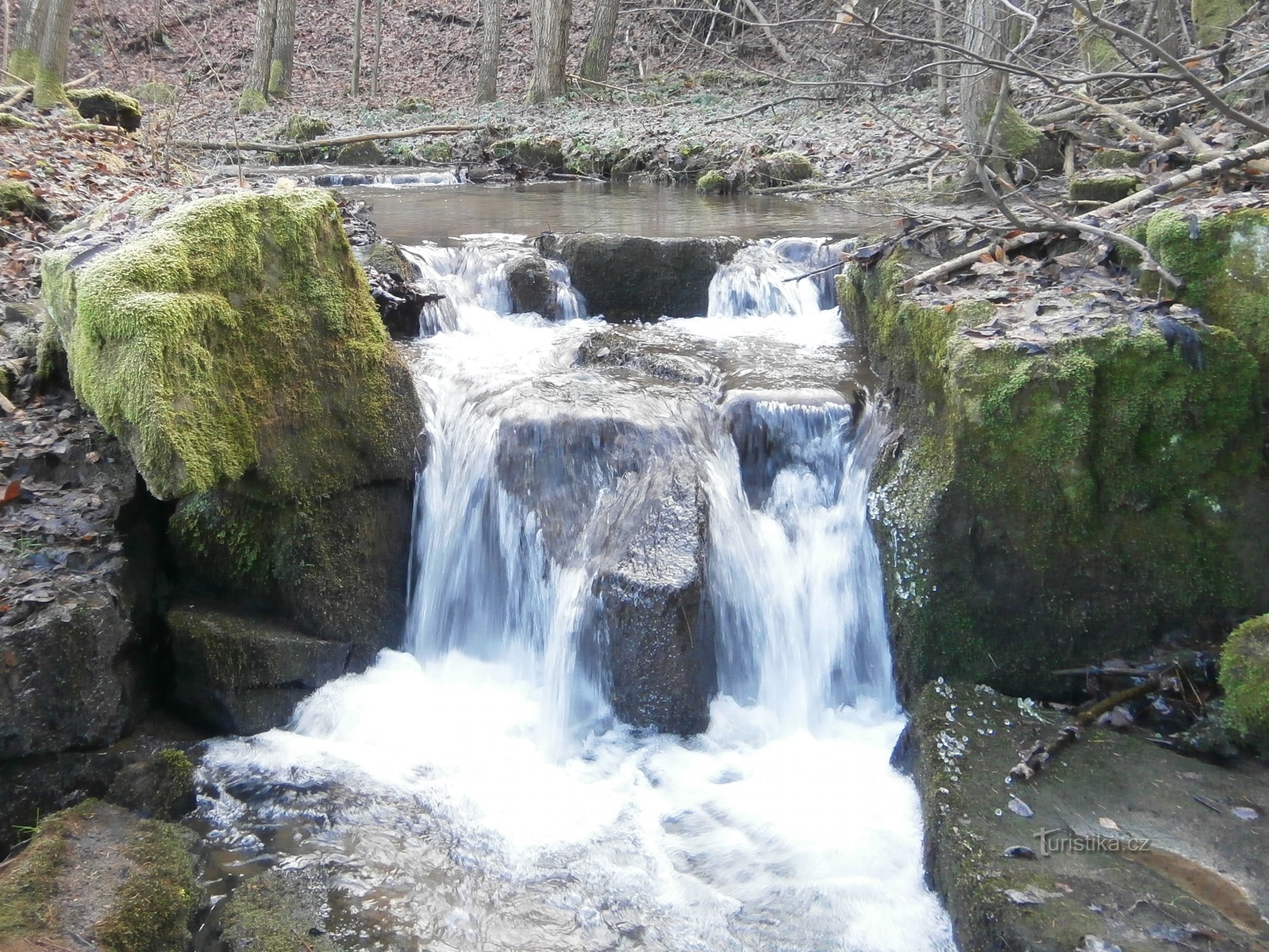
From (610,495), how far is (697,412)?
866mm

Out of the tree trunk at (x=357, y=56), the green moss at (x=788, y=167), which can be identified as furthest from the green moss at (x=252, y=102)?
the green moss at (x=788, y=167)

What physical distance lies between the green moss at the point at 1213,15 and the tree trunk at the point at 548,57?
13.0 meters

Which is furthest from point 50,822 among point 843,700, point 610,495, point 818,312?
point 818,312

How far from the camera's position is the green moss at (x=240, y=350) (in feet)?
13.8

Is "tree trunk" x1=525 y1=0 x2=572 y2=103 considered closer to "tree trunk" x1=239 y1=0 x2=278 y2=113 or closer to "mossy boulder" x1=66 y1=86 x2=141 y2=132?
"tree trunk" x1=239 y1=0 x2=278 y2=113

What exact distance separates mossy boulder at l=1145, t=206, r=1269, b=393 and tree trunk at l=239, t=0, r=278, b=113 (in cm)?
2187

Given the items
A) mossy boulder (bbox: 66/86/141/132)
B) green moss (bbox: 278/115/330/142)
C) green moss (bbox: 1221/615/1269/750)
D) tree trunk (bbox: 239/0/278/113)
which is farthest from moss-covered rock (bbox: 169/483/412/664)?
tree trunk (bbox: 239/0/278/113)

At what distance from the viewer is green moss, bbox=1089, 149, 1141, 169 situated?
848 centimetres

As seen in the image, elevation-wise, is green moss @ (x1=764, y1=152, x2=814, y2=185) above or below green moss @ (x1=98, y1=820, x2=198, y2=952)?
above

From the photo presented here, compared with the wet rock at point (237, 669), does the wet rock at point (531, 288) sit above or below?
Result: above

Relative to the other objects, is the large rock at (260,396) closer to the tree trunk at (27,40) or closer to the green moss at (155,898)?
the green moss at (155,898)

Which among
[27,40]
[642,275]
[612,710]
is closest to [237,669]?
[612,710]

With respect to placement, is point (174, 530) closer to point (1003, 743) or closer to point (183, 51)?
point (1003, 743)

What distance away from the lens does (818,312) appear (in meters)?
8.11
